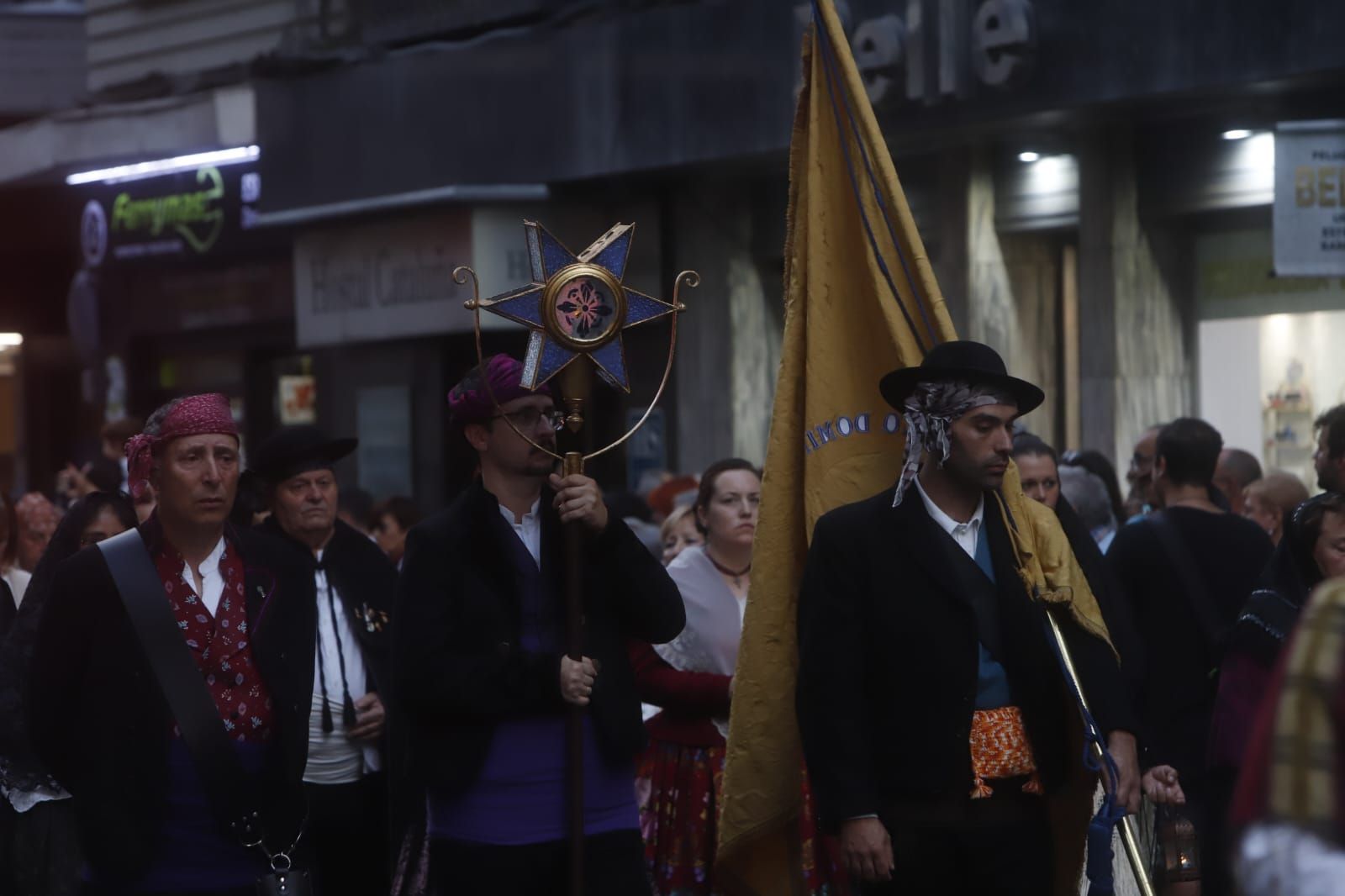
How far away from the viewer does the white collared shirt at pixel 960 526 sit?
546 cm

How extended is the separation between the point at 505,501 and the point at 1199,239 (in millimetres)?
8958

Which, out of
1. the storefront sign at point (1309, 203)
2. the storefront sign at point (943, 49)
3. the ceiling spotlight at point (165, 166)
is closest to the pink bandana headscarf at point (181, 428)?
the storefront sign at point (1309, 203)

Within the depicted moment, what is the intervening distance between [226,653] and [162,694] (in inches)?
8.1

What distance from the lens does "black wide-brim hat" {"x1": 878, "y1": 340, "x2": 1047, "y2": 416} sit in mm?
5371

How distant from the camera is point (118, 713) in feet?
17.2

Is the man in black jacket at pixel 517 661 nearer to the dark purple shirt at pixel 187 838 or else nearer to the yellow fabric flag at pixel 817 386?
the yellow fabric flag at pixel 817 386

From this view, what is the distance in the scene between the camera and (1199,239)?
13.8 metres

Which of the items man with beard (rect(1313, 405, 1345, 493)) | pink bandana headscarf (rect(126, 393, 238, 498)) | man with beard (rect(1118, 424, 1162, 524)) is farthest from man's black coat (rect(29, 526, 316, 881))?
man with beard (rect(1118, 424, 1162, 524))

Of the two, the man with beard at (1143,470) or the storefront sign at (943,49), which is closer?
the man with beard at (1143,470)

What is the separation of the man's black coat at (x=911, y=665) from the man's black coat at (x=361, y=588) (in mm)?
2193

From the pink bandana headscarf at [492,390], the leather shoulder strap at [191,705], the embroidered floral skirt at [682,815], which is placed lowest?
the embroidered floral skirt at [682,815]

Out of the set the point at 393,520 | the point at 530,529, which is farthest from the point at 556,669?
the point at 393,520

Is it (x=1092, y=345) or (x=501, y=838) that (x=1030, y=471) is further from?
(x=1092, y=345)

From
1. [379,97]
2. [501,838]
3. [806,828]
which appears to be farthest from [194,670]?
[379,97]
